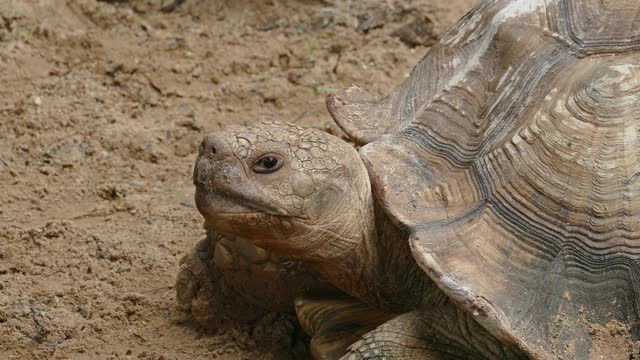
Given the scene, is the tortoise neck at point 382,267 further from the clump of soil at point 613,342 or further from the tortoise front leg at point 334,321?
the clump of soil at point 613,342

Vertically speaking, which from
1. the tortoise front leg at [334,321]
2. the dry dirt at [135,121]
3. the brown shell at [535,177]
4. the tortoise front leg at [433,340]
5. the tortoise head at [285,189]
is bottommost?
the dry dirt at [135,121]

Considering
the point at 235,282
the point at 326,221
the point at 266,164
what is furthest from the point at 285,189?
the point at 235,282

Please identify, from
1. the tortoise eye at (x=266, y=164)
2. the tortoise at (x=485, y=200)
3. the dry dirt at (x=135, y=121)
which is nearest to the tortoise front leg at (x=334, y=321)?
the tortoise at (x=485, y=200)

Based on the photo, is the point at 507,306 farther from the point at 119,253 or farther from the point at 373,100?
the point at 119,253

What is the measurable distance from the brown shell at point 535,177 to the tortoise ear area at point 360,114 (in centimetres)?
20

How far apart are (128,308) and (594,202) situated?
2196 mm

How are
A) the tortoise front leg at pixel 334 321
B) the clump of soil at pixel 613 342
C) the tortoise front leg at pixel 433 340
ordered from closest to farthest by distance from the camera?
the clump of soil at pixel 613 342 < the tortoise front leg at pixel 433 340 < the tortoise front leg at pixel 334 321

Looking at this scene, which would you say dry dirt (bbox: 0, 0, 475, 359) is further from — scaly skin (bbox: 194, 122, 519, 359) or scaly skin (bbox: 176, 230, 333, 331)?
scaly skin (bbox: 194, 122, 519, 359)

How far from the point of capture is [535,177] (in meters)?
3.72

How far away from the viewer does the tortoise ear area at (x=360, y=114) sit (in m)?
4.30

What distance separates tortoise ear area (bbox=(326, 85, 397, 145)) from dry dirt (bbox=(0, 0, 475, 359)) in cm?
93

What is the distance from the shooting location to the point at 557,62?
3879mm

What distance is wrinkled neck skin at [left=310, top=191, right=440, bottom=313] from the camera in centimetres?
399

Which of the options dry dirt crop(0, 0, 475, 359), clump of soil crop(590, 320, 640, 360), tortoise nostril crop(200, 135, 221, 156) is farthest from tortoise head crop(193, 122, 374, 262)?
clump of soil crop(590, 320, 640, 360)
